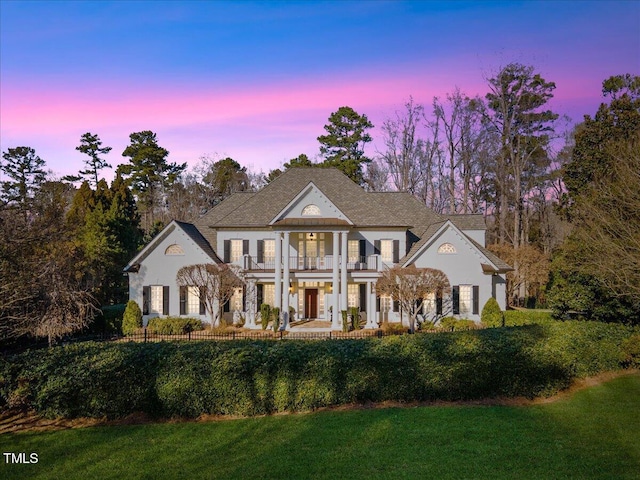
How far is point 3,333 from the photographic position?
538 inches

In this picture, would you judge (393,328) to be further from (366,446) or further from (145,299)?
(366,446)

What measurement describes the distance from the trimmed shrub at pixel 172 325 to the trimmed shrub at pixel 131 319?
2.17 ft

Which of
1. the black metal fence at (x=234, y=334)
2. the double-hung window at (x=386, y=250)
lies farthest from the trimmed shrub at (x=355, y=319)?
the double-hung window at (x=386, y=250)

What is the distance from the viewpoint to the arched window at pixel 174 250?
24.8 m

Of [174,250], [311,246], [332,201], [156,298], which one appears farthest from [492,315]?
[156,298]

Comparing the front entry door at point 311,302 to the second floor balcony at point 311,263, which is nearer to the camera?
the second floor balcony at point 311,263

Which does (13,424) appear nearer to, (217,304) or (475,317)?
(217,304)

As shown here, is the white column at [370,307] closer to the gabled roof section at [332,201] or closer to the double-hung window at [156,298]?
the gabled roof section at [332,201]

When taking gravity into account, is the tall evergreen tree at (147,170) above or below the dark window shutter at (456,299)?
above

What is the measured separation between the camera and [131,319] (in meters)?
23.5

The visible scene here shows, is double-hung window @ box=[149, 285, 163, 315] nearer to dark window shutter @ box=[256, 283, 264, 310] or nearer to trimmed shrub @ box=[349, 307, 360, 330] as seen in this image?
dark window shutter @ box=[256, 283, 264, 310]

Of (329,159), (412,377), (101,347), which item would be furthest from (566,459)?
(329,159)

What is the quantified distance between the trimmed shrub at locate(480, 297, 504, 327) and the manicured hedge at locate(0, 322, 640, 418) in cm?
1008

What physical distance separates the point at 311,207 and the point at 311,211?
0.23m
